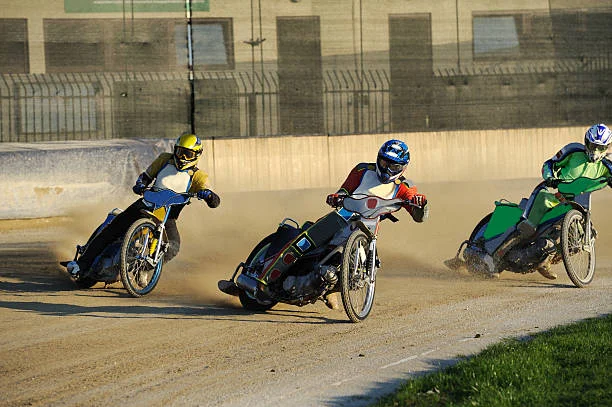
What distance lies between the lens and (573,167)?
45.5 ft

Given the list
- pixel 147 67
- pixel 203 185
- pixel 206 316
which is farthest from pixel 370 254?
pixel 147 67

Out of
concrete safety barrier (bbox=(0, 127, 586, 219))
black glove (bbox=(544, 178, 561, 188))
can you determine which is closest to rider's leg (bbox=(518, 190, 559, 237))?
black glove (bbox=(544, 178, 561, 188))

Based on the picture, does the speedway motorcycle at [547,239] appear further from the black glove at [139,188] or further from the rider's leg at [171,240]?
the black glove at [139,188]

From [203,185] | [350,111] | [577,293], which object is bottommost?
[577,293]

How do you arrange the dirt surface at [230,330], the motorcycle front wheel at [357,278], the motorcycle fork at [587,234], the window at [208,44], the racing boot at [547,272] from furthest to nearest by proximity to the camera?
the window at [208,44], the racing boot at [547,272], the motorcycle fork at [587,234], the motorcycle front wheel at [357,278], the dirt surface at [230,330]

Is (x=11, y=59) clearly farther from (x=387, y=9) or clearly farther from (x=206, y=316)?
(x=206, y=316)

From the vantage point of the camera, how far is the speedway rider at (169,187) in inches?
500

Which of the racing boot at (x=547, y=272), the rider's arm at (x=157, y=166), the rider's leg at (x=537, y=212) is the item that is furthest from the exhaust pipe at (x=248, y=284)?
the racing boot at (x=547, y=272)

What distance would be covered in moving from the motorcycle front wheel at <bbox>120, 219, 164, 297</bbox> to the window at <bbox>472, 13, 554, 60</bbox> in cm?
1232

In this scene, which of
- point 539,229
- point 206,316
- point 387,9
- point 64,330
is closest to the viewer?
point 64,330

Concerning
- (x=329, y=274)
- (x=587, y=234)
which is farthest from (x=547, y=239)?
(x=329, y=274)

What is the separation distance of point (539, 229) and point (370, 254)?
3579 millimetres

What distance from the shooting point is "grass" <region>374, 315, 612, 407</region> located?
24.0ft

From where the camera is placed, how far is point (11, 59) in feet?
67.2
